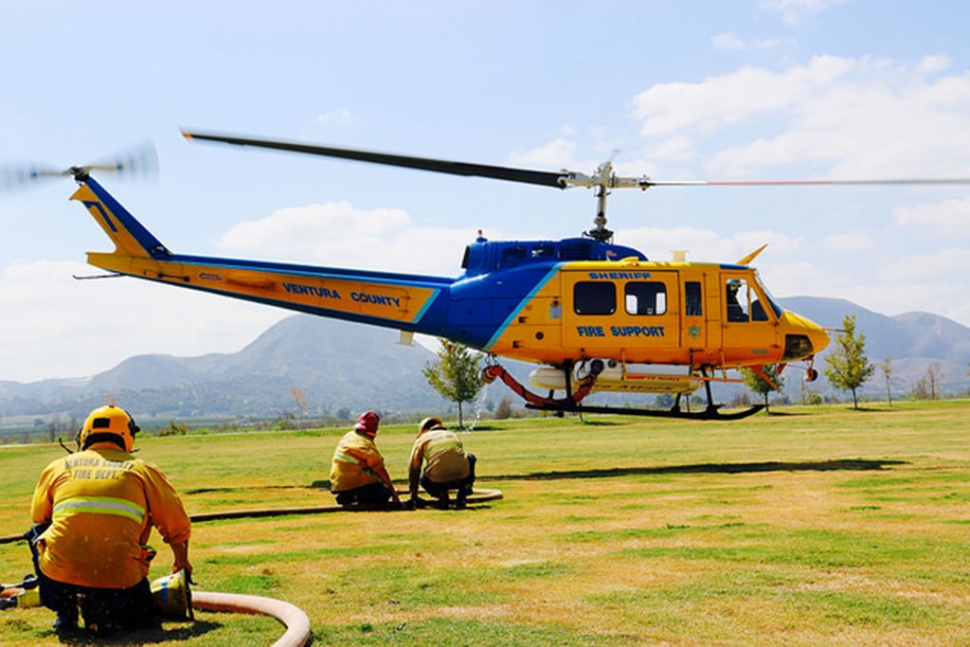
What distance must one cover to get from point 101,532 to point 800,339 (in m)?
16.5

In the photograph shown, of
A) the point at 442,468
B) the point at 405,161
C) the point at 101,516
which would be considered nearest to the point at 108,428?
the point at 101,516

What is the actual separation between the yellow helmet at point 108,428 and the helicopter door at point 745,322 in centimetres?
1464

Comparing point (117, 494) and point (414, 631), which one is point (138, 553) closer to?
point (117, 494)

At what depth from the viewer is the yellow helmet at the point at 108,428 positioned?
20.6 feet

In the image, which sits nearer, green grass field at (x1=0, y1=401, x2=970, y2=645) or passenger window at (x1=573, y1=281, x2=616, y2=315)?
green grass field at (x1=0, y1=401, x2=970, y2=645)

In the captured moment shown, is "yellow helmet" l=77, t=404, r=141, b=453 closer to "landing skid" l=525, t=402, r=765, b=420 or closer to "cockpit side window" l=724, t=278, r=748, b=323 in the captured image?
"landing skid" l=525, t=402, r=765, b=420

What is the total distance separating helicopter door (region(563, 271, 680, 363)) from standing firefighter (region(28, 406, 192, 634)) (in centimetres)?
1318

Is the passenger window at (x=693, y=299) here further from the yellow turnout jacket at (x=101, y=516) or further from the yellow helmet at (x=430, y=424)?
the yellow turnout jacket at (x=101, y=516)

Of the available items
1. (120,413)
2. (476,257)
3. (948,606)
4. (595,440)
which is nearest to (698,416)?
(476,257)

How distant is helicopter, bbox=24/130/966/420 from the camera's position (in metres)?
18.7

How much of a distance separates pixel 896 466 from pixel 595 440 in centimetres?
1220

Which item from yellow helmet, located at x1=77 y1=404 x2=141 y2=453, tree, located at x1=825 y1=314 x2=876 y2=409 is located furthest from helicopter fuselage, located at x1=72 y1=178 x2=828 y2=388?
tree, located at x1=825 y1=314 x2=876 y2=409

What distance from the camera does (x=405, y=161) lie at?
17109 millimetres

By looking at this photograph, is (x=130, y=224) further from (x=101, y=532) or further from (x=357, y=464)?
(x=101, y=532)
